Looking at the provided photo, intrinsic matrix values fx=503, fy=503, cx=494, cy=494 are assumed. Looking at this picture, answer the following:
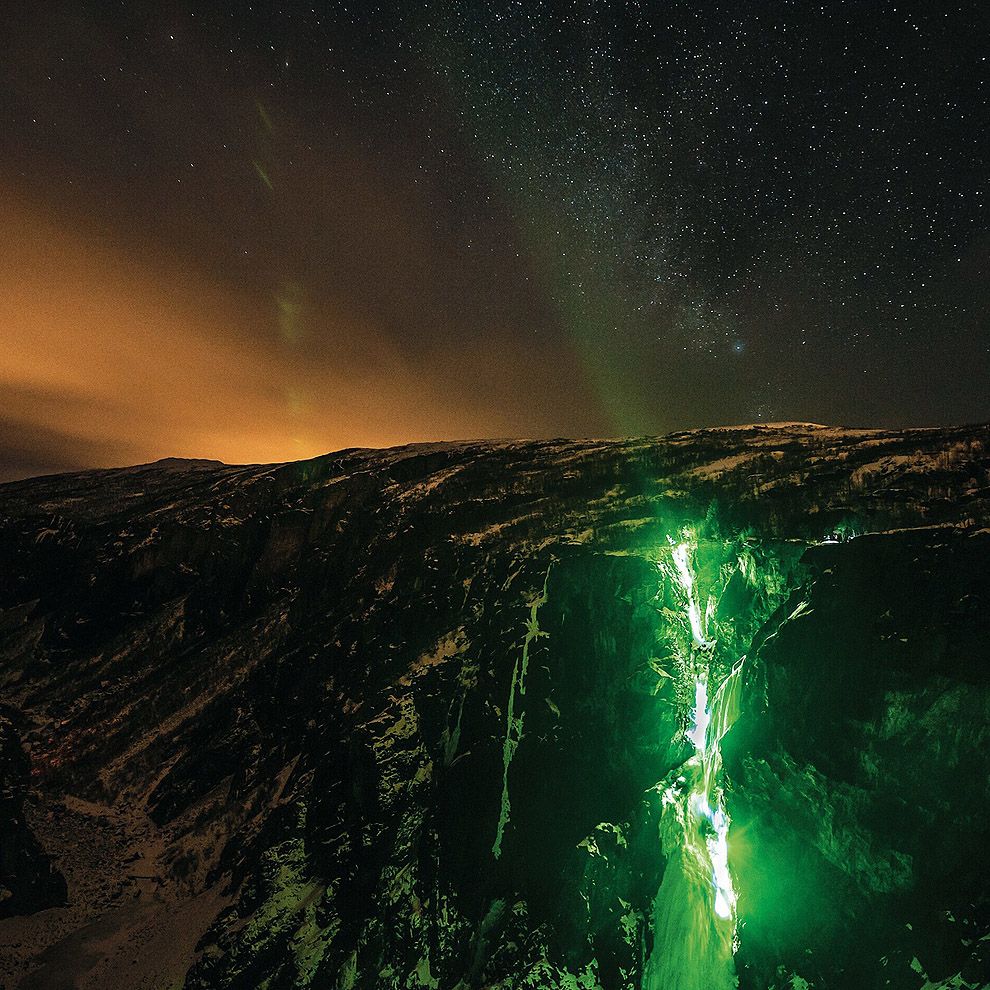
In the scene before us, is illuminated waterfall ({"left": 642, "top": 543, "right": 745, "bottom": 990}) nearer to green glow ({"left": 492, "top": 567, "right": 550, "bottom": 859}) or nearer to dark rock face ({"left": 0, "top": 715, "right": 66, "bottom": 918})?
green glow ({"left": 492, "top": 567, "right": 550, "bottom": 859})

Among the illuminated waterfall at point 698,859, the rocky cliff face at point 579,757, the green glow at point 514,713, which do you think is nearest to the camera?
the rocky cliff face at point 579,757

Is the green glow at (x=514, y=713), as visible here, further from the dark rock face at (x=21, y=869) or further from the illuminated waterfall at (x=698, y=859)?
the dark rock face at (x=21, y=869)

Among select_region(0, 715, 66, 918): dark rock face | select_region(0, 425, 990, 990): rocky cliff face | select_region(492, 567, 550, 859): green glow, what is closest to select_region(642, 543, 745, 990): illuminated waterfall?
select_region(0, 425, 990, 990): rocky cliff face

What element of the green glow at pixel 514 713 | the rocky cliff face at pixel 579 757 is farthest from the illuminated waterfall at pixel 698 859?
the green glow at pixel 514 713

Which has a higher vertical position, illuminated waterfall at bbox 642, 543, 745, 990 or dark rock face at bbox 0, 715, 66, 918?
illuminated waterfall at bbox 642, 543, 745, 990

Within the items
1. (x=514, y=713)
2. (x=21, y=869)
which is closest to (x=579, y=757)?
(x=514, y=713)

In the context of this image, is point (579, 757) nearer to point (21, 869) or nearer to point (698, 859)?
point (698, 859)
